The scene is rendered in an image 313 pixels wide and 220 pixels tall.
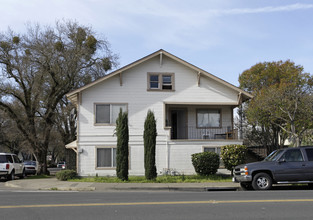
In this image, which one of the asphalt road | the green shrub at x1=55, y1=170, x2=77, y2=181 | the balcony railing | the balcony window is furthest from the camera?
the balcony window

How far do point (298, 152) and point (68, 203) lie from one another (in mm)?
10017

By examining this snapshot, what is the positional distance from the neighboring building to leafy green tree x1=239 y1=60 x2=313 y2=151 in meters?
3.37

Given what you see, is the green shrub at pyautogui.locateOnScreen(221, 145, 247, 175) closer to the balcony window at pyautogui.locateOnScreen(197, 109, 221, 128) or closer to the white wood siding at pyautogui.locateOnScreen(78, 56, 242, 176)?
the white wood siding at pyautogui.locateOnScreen(78, 56, 242, 176)

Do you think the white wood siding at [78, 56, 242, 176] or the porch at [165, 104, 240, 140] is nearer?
the white wood siding at [78, 56, 242, 176]

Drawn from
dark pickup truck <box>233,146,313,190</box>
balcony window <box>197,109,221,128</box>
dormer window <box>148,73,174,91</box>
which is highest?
dormer window <box>148,73,174,91</box>

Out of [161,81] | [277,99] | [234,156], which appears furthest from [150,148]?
[277,99]

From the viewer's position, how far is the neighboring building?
77.6ft

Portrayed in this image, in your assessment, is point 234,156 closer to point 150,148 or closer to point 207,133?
point 207,133

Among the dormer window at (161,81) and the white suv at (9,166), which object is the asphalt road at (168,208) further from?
the dormer window at (161,81)

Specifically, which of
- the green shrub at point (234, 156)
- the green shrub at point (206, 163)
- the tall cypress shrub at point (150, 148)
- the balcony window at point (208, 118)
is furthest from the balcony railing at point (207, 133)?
the tall cypress shrub at point (150, 148)

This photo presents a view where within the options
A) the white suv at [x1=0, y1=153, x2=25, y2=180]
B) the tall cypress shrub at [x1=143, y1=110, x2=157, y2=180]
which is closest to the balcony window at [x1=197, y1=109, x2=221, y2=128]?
the tall cypress shrub at [x1=143, y1=110, x2=157, y2=180]

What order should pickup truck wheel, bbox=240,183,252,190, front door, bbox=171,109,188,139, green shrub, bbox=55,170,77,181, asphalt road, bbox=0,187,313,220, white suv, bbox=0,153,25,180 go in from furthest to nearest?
front door, bbox=171,109,188,139 → white suv, bbox=0,153,25,180 → green shrub, bbox=55,170,77,181 → pickup truck wheel, bbox=240,183,252,190 → asphalt road, bbox=0,187,313,220

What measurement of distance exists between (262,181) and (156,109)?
10482 millimetres

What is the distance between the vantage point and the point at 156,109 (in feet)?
79.8
